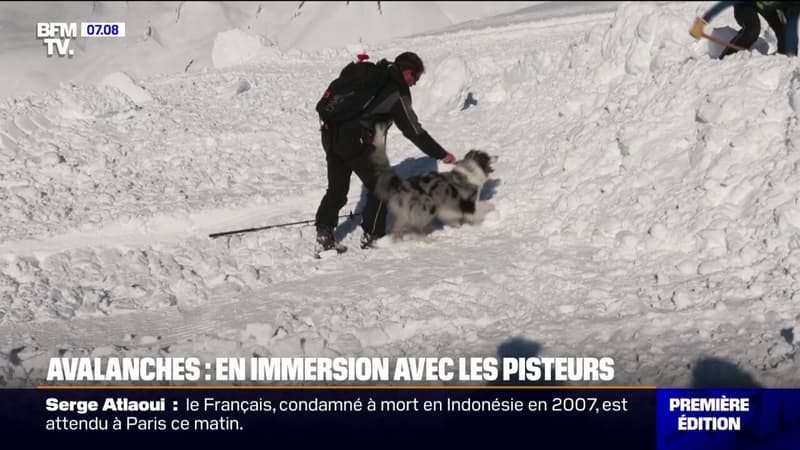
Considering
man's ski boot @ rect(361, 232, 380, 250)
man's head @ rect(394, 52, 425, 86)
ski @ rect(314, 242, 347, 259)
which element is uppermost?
man's head @ rect(394, 52, 425, 86)

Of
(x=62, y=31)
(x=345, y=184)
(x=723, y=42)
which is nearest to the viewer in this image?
(x=345, y=184)

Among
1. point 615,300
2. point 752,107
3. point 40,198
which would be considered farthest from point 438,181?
point 40,198

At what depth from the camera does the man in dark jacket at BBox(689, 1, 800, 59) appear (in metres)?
7.54

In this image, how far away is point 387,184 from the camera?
743 centimetres

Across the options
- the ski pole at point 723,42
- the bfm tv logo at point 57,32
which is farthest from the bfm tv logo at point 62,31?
the ski pole at point 723,42

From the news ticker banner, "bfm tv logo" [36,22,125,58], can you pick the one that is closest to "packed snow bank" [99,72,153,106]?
"bfm tv logo" [36,22,125,58]

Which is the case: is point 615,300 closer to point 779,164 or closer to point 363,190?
point 779,164

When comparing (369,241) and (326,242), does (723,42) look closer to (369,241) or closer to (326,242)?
(369,241)

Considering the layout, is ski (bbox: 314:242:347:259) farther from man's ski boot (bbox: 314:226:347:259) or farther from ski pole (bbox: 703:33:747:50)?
ski pole (bbox: 703:33:747:50)

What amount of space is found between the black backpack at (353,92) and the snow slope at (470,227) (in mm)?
1325

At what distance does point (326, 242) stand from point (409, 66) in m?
1.85

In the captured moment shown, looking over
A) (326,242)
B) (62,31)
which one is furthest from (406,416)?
(62,31)

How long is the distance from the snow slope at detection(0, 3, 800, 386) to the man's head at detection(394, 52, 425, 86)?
156 centimetres

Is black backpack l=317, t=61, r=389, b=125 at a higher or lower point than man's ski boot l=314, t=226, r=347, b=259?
higher
